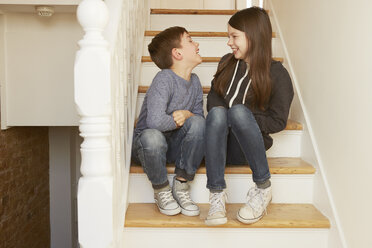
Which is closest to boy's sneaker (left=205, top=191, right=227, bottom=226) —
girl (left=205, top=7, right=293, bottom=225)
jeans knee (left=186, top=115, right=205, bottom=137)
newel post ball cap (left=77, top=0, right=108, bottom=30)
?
girl (left=205, top=7, right=293, bottom=225)

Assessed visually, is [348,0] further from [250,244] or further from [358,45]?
[250,244]

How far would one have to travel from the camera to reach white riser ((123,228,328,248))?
62.9 inches

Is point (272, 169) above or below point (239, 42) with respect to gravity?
below

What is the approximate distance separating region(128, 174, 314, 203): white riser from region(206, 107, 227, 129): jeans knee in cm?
29

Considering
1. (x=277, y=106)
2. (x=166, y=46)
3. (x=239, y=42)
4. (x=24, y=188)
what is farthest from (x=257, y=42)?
(x=24, y=188)

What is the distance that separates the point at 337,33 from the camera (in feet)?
5.31

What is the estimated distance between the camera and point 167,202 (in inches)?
64.5

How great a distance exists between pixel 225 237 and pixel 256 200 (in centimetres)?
18

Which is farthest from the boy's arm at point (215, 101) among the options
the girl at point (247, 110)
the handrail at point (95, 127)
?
the handrail at point (95, 127)

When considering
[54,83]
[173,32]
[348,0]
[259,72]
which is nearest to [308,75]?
[259,72]

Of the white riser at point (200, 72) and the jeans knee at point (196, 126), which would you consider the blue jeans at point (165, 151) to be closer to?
the jeans knee at point (196, 126)

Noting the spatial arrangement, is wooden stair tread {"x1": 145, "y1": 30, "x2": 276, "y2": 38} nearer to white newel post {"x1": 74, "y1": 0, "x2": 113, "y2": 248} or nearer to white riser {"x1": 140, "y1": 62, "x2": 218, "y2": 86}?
white riser {"x1": 140, "y1": 62, "x2": 218, "y2": 86}

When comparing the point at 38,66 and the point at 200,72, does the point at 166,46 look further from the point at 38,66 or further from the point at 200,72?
the point at 38,66

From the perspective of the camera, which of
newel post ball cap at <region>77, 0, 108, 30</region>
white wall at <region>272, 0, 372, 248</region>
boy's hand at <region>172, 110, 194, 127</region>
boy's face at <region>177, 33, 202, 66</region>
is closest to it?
newel post ball cap at <region>77, 0, 108, 30</region>
